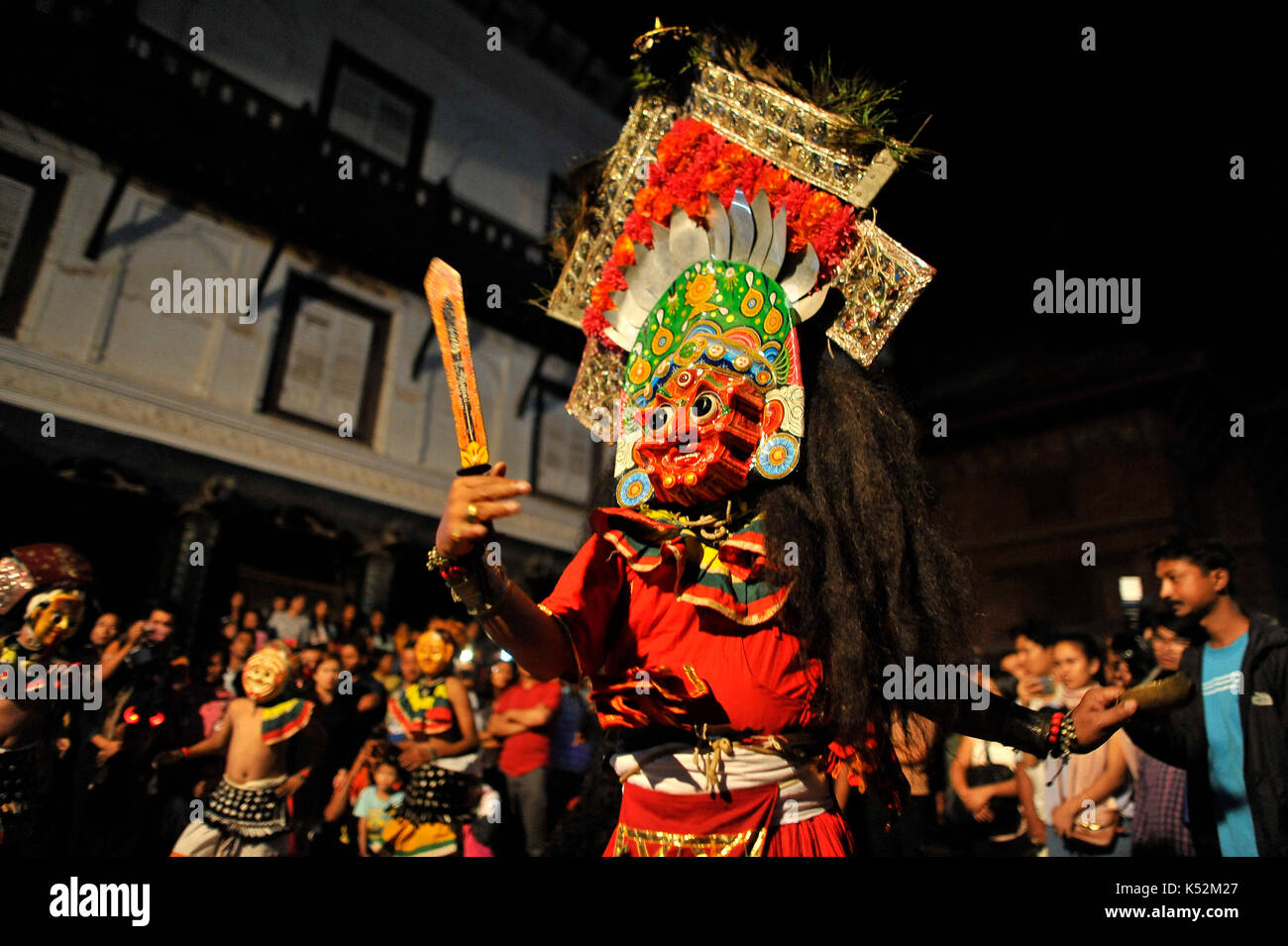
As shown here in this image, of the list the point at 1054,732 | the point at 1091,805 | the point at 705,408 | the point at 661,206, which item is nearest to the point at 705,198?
the point at 661,206

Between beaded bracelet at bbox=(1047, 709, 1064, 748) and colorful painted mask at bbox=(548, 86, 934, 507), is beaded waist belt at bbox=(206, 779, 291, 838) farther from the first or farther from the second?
beaded bracelet at bbox=(1047, 709, 1064, 748)

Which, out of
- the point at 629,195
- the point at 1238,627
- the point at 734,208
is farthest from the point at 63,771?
the point at 1238,627

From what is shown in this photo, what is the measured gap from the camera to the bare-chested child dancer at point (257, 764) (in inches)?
179

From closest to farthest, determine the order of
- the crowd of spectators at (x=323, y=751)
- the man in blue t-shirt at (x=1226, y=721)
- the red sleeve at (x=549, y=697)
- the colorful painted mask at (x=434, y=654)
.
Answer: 1. the man in blue t-shirt at (x=1226, y=721)
2. the crowd of spectators at (x=323, y=751)
3. the colorful painted mask at (x=434, y=654)
4. the red sleeve at (x=549, y=697)

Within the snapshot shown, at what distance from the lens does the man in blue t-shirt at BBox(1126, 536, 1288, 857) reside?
3.11m

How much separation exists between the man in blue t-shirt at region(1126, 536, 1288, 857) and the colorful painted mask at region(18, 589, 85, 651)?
461cm

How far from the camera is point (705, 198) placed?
2.54m

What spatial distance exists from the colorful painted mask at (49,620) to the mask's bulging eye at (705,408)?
11.3 feet

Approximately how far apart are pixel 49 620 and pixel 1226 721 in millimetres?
5247

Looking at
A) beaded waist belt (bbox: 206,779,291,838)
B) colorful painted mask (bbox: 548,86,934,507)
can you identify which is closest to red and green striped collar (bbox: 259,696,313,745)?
beaded waist belt (bbox: 206,779,291,838)

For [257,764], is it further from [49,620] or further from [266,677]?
[49,620]

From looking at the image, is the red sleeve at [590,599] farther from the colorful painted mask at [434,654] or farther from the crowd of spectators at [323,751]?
the colorful painted mask at [434,654]

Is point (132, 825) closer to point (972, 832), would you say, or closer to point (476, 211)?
point (972, 832)

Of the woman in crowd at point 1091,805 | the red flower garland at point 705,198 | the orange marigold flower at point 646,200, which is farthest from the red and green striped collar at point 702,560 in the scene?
the woman in crowd at point 1091,805
